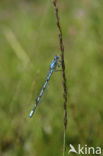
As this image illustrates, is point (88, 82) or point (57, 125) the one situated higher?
point (88, 82)

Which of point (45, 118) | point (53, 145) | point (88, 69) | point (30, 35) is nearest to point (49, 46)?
point (30, 35)

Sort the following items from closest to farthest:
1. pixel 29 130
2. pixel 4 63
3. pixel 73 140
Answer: pixel 73 140
pixel 29 130
pixel 4 63

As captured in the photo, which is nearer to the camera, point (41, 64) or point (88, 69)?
point (88, 69)

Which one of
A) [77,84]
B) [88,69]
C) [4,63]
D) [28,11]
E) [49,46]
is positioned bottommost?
[77,84]

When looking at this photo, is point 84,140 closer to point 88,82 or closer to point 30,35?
point 88,82

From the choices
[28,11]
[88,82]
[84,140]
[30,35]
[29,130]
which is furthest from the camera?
[28,11]

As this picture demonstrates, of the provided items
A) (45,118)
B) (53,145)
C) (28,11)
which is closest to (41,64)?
(45,118)
